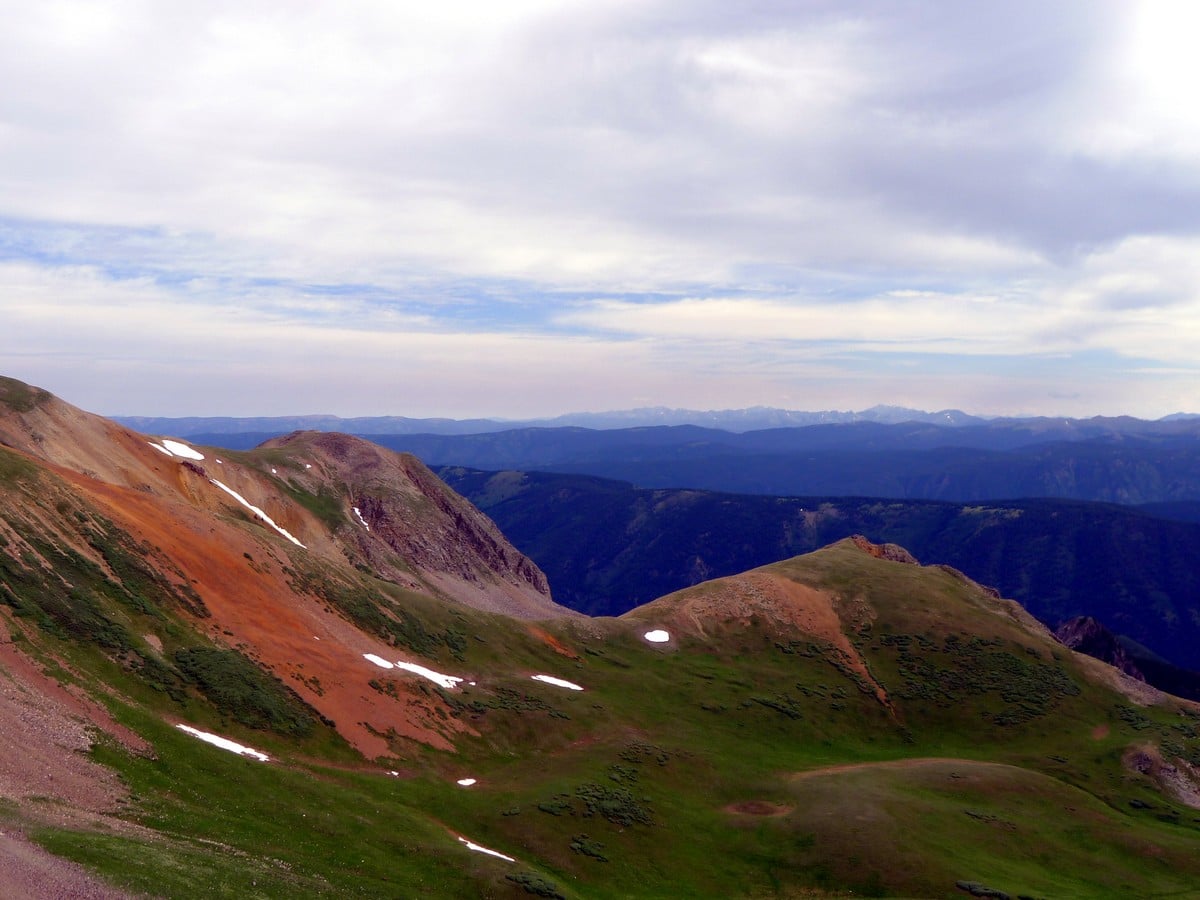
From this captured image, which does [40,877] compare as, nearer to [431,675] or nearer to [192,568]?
[192,568]

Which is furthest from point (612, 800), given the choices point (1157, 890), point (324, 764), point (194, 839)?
point (1157, 890)

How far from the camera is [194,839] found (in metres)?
36.1

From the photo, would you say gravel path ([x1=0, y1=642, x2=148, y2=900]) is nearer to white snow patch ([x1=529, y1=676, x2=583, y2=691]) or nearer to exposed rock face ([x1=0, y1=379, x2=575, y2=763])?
exposed rock face ([x1=0, y1=379, x2=575, y2=763])

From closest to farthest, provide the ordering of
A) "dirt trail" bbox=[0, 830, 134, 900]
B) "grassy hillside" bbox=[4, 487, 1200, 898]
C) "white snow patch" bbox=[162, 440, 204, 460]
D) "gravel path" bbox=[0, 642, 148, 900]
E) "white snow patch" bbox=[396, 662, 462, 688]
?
"dirt trail" bbox=[0, 830, 134, 900] < "gravel path" bbox=[0, 642, 148, 900] < "grassy hillside" bbox=[4, 487, 1200, 898] < "white snow patch" bbox=[396, 662, 462, 688] < "white snow patch" bbox=[162, 440, 204, 460]

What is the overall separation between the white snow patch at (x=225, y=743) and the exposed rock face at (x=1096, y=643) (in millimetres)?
174410

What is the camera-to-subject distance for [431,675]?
7338 cm

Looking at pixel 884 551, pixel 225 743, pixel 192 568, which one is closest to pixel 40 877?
pixel 225 743

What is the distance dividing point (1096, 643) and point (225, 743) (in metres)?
183

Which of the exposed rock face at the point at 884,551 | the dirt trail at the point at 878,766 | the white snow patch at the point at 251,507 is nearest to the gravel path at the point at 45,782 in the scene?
the dirt trail at the point at 878,766

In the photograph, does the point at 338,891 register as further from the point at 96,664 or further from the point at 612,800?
the point at 612,800

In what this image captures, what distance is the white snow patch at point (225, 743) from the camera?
47091 mm

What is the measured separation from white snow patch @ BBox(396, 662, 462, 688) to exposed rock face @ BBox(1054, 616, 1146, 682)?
151381mm

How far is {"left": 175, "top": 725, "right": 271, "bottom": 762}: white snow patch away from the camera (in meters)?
47.1

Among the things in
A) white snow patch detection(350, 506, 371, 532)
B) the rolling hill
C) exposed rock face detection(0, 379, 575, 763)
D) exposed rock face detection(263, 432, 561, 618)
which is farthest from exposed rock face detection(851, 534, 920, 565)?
white snow patch detection(350, 506, 371, 532)
